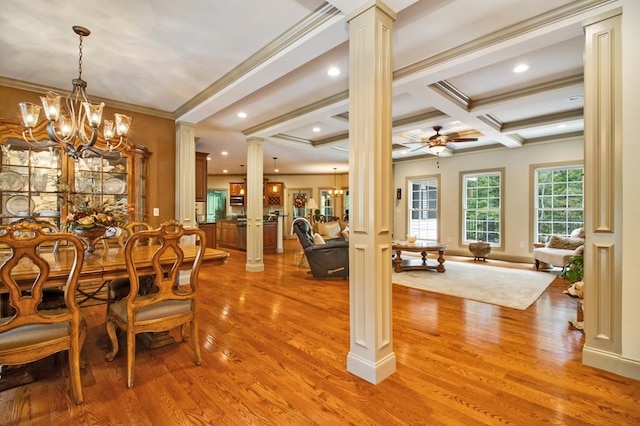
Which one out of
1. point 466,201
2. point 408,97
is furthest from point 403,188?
point 408,97

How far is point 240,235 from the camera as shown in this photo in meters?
8.61

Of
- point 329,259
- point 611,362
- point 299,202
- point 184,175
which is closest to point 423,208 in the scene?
point 329,259

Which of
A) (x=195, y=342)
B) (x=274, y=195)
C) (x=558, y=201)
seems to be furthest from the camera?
(x=274, y=195)

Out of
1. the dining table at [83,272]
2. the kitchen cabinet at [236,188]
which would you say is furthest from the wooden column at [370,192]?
the kitchen cabinet at [236,188]

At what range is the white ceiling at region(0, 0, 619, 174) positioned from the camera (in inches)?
93.2

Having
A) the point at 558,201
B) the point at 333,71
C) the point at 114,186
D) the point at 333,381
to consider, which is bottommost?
the point at 333,381

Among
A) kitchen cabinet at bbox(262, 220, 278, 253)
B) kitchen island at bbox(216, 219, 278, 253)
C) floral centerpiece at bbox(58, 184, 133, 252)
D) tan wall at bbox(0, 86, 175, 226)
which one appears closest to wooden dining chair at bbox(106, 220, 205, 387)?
floral centerpiece at bbox(58, 184, 133, 252)

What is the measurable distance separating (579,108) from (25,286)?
6891 millimetres

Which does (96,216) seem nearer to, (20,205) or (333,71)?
(20,205)

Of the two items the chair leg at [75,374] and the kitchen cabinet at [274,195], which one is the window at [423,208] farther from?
the chair leg at [75,374]

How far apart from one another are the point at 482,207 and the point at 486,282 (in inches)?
128

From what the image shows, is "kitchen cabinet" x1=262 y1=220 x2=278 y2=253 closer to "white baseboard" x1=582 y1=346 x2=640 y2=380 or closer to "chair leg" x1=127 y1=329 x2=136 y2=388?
"chair leg" x1=127 y1=329 x2=136 y2=388

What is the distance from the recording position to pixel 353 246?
2145 mm

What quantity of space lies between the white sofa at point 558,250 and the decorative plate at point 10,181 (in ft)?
26.6
